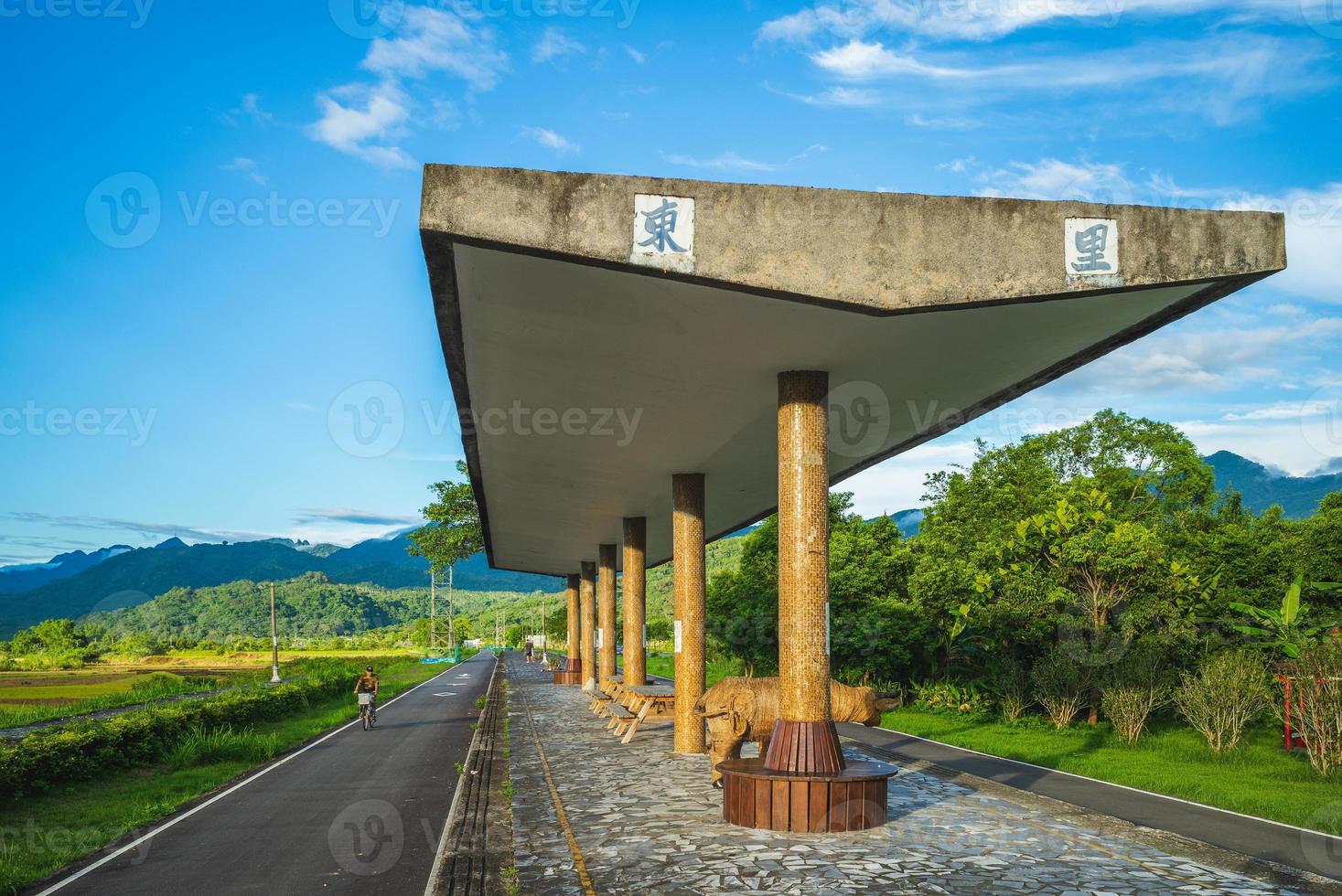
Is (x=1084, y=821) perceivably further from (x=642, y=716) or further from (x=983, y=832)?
(x=642, y=716)

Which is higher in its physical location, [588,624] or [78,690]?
[588,624]

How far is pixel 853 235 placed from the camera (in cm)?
834

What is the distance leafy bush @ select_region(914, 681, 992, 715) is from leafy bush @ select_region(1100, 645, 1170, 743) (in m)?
3.81

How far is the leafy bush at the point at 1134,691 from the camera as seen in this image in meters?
18.2

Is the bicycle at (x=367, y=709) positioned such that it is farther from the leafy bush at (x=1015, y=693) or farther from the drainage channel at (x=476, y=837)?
the leafy bush at (x=1015, y=693)

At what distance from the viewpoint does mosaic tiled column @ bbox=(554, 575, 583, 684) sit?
127 feet

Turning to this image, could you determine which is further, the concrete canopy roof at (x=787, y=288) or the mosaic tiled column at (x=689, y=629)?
the mosaic tiled column at (x=689, y=629)

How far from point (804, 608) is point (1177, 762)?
10.1m

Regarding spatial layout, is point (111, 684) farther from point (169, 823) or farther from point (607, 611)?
point (169, 823)

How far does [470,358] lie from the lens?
11.0 meters

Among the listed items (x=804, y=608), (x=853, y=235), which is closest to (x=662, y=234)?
(x=853, y=235)

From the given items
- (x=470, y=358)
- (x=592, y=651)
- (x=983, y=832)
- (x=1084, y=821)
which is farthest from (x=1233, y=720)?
(x=592, y=651)

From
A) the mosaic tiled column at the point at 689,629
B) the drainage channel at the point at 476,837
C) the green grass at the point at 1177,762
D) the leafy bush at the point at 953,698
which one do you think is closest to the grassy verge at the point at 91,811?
the drainage channel at the point at 476,837

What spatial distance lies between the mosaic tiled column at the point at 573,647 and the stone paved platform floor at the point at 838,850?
26.4 m
